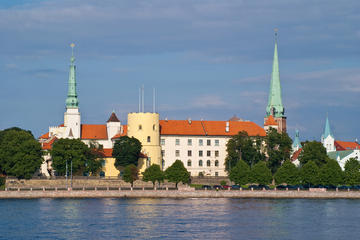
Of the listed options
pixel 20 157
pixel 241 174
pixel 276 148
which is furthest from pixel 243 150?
pixel 20 157

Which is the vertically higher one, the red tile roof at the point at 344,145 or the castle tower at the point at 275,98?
the castle tower at the point at 275,98

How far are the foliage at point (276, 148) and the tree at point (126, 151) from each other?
22.6 meters

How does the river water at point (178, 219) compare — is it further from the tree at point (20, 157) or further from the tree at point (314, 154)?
the tree at point (314, 154)

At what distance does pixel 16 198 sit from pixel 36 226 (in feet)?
112

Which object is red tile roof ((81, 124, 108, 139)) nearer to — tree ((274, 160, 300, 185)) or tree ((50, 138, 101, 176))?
tree ((50, 138, 101, 176))

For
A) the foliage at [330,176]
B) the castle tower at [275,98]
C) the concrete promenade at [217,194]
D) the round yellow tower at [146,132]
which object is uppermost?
the castle tower at [275,98]

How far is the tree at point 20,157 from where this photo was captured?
Answer: 118 m

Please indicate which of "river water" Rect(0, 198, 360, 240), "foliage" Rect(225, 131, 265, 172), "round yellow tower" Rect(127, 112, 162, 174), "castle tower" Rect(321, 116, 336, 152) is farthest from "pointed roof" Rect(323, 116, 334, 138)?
"river water" Rect(0, 198, 360, 240)

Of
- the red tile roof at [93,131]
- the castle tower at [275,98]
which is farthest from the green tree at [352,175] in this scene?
the red tile roof at [93,131]

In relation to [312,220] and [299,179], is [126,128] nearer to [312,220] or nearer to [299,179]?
[299,179]

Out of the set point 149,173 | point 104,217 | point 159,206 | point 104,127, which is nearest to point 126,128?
point 104,127

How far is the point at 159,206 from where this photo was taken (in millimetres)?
94812

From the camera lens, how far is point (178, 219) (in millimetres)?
79562

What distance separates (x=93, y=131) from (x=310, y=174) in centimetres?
4607
